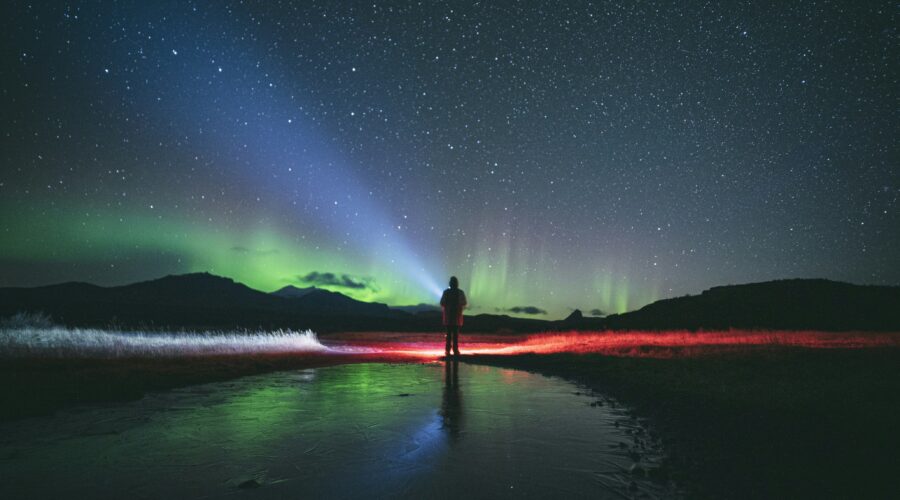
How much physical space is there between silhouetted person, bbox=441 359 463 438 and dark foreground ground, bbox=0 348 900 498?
8.32ft

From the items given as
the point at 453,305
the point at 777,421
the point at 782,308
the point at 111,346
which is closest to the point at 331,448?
the point at 777,421

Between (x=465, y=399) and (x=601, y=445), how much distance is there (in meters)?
3.39

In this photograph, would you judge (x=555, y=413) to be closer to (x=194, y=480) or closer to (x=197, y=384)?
(x=194, y=480)

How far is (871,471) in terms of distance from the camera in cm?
397

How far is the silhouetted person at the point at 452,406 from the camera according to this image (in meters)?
6.01

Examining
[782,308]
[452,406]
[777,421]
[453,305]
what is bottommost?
[452,406]

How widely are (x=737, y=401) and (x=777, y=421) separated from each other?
4.43 feet

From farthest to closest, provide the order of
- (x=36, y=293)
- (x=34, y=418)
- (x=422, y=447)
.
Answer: (x=36, y=293) → (x=34, y=418) → (x=422, y=447)

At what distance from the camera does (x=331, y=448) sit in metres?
→ 4.95

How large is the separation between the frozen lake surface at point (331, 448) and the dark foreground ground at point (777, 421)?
564mm

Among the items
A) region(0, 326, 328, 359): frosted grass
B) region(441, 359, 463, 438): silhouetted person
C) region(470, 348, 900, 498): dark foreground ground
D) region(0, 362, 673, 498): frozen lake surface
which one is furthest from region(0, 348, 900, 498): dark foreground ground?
region(441, 359, 463, 438): silhouetted person

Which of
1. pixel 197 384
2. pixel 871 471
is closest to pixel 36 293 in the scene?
pixel 197 384

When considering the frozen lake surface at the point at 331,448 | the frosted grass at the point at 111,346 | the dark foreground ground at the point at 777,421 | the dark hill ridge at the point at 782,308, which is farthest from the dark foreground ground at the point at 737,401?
the dark hill ridge at the point at 782,308

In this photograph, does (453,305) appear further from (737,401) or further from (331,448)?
(331,448)
